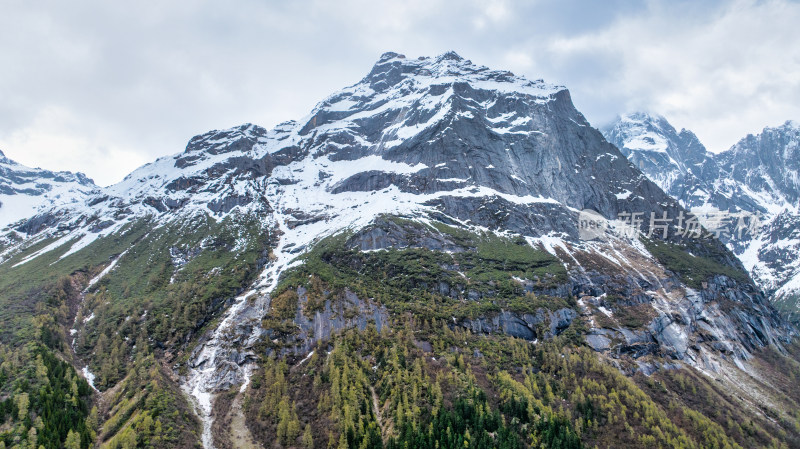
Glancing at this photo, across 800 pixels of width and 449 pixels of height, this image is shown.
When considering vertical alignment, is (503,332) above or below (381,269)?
below

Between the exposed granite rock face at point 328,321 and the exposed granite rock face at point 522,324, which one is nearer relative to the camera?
the exposed granite rock face at point 328,321

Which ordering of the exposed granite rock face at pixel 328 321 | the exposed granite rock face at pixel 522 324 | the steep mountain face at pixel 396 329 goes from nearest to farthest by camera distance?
the steep mountain face at pixel 396 329, the exposed granite rock face at pixel 328 321, the exposed granite rock face at pixel 522 324

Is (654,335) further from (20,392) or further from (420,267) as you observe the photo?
(20,392)

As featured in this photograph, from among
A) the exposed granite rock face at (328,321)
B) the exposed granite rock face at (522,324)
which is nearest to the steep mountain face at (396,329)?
the exposed granite rock face at (328,321)

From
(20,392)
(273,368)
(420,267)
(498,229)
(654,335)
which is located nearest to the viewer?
(20,392)

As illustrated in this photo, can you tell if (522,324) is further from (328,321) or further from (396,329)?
(328,321)

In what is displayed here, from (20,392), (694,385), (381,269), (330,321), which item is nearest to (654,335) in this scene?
(694,385)

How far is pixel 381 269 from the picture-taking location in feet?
442

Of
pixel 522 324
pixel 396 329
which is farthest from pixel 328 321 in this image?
pixel 522 324

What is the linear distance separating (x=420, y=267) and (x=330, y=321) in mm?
41919

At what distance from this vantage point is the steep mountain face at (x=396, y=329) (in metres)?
73.2

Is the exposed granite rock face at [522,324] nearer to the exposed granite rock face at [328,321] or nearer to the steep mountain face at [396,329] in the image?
the steep mountain face at [396,329]

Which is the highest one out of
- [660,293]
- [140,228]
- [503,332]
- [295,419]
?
[140,228]

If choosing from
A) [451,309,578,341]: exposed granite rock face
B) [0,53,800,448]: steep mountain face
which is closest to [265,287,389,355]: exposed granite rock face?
[0,53,800,448]: steep mountain face
